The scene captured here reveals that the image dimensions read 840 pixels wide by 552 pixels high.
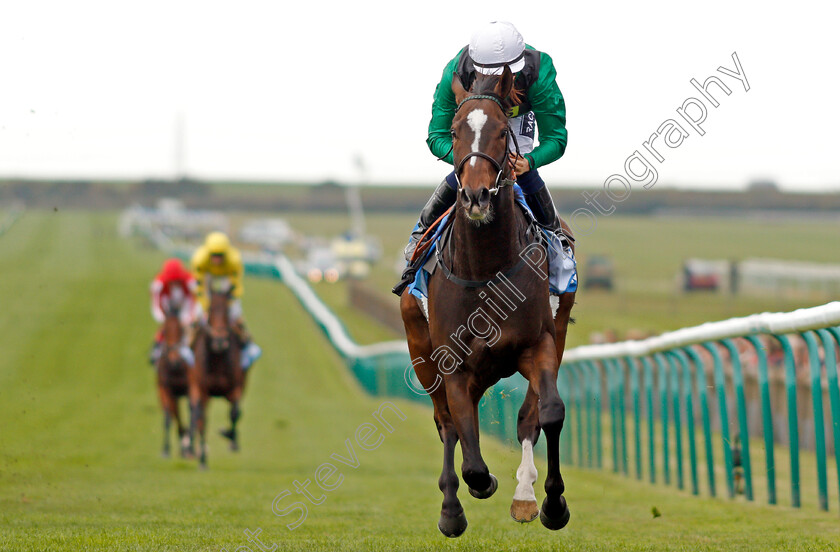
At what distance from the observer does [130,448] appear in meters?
15.1

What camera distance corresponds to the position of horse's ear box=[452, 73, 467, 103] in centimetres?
554

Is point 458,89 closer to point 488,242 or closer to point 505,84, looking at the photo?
point 505,84

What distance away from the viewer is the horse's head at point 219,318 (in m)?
13.1

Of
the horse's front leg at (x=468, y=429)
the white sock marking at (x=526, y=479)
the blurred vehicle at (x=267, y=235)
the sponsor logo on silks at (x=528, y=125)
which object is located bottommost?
the blurred vehicle at (x=267, y=235)

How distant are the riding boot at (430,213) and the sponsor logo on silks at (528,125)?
0.48 metres

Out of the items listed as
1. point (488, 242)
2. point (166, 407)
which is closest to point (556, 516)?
point (488, 242)

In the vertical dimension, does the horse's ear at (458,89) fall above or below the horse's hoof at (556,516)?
above

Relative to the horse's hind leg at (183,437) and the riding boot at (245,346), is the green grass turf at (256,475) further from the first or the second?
the riding boot at (245,346)

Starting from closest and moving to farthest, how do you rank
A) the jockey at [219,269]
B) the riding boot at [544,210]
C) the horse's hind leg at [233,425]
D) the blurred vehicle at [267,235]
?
the riding boot at [544,210] → the jockey at [219,269] → the horse's hind leg at [233,425] → the blurred vehicle at [267,235]

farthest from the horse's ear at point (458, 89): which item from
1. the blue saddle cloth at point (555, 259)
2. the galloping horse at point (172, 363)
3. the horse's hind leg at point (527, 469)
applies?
the galloping horse at point (172, 363)

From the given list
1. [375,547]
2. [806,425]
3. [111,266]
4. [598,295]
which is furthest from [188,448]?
[111,266]

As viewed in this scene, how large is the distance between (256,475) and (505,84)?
6580 millimetres

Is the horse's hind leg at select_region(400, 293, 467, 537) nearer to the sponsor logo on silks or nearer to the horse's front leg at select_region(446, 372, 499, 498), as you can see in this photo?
the horse's front leg at select_region(446, 372, 499, 498)

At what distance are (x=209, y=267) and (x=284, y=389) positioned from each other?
1107 cm
